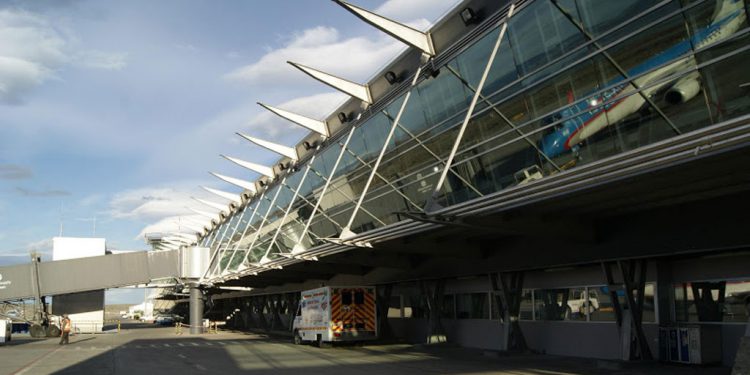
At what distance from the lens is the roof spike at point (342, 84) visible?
22.3 metres

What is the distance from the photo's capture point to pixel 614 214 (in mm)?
17344

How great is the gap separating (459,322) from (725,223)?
13.6 m

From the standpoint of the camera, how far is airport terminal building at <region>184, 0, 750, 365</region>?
13.3 metres

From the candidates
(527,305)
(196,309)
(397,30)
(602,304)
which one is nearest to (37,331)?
(196,309)

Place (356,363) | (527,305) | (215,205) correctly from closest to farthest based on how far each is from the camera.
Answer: (356,363)
(527,305)
(215,205)

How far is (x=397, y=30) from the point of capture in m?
19.6

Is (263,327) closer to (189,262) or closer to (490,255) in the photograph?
(189,262)

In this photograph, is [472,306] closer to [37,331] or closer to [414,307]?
[414,307]

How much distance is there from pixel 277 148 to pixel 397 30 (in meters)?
17.6

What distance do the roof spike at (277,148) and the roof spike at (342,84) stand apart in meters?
10.2

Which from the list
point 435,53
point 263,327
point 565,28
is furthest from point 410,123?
point 263,327

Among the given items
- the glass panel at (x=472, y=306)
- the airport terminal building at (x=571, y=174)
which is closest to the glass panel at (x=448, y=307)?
the airport terminal building at (x=571, y=174)

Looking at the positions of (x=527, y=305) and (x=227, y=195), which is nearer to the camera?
(x=527, y=305)

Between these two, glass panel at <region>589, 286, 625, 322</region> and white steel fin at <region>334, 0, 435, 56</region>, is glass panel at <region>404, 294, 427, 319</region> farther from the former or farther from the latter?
white steel fin at <region>334, 0, 435, 56</region>
